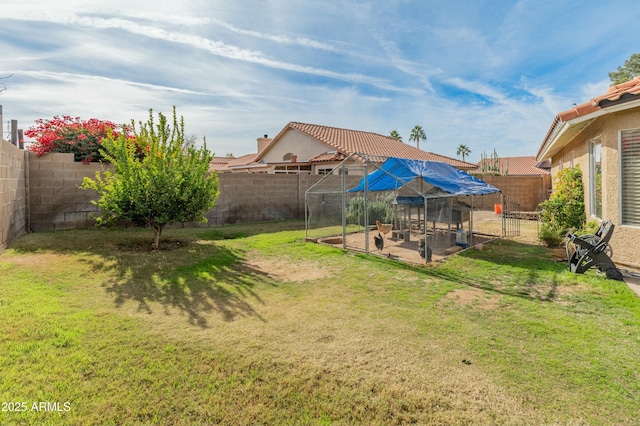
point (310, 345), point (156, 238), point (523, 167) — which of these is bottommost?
point (310, 345)

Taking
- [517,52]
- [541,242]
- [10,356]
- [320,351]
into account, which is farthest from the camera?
[517,52]

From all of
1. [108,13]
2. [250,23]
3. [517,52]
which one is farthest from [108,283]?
[517,52]

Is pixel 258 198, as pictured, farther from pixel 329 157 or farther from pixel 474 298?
pixel 474 298

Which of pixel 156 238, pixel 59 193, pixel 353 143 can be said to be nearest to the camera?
pixel 156 238

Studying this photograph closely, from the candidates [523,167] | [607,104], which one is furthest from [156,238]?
[523,167]

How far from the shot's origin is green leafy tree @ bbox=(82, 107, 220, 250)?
26.2ft

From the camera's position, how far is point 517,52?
483 inches

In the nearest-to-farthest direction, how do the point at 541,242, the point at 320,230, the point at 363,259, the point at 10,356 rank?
the point at 10,356 < the point at 363,259 < the point at 541,242 < the point at 320,230

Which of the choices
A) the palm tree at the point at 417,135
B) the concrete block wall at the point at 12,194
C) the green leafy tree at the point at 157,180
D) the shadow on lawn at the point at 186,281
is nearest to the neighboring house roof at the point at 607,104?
the shadow on lawn at the point at 186,281

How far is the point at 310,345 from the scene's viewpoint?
378 cm

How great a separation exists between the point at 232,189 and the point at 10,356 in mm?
10929

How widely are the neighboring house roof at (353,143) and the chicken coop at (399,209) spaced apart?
336 inches

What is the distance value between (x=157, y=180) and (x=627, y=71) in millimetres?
48909

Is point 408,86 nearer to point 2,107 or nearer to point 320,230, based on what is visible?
point 320,230
